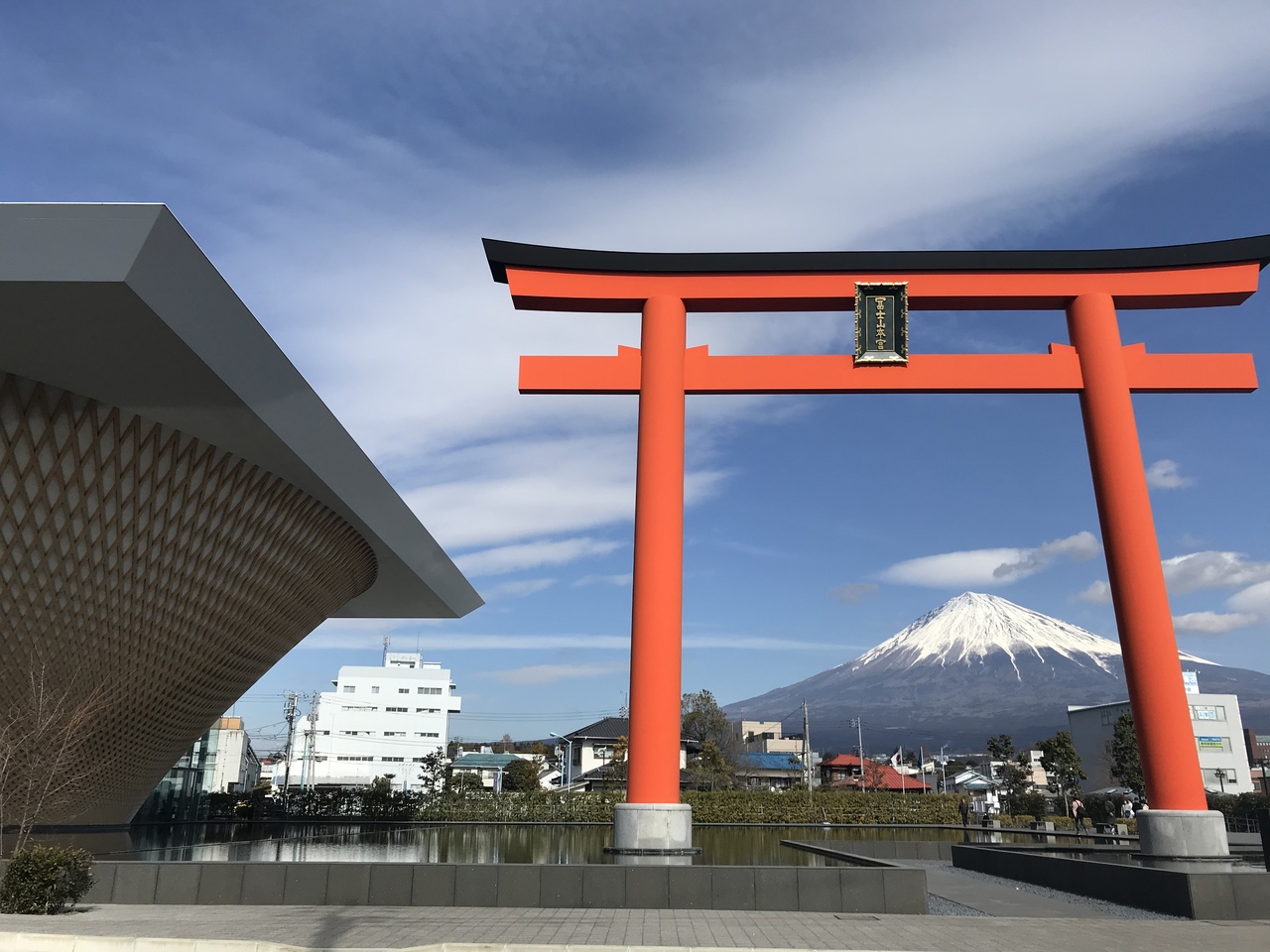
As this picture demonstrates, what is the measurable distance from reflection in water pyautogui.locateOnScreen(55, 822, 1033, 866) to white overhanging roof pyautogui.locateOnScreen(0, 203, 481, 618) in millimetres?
5728

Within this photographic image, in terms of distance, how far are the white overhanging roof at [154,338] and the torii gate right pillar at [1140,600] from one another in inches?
424

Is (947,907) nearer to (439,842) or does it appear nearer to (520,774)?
(439,842)

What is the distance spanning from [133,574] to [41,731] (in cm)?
232

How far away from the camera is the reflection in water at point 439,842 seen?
16.2 meters

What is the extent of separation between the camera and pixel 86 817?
693 inches

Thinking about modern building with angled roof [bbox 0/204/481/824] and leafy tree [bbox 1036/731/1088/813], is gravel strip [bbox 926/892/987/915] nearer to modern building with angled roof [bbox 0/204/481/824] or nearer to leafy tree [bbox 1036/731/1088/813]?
modern building with angled roof [bbox 0/204/481/824]

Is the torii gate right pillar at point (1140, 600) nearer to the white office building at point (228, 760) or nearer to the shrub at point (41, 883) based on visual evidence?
the shrub at point (41, 883)

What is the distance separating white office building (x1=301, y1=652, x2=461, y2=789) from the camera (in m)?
65.0

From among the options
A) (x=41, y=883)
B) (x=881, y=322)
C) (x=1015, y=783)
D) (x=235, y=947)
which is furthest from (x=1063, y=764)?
(x=235, y=947)

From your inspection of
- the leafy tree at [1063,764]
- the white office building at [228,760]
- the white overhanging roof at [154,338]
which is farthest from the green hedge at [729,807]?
the white office building at [228,760]

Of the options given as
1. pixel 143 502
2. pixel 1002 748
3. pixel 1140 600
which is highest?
pixel 143 502

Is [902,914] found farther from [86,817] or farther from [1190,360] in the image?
[86,817]

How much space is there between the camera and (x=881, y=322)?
12.6 m

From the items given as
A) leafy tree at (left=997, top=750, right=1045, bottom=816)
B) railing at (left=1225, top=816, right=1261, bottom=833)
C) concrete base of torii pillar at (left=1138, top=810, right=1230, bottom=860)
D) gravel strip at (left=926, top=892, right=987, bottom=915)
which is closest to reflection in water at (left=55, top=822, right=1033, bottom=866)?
gravel strip at (left=926, top=892, right=987, bottom=915)
